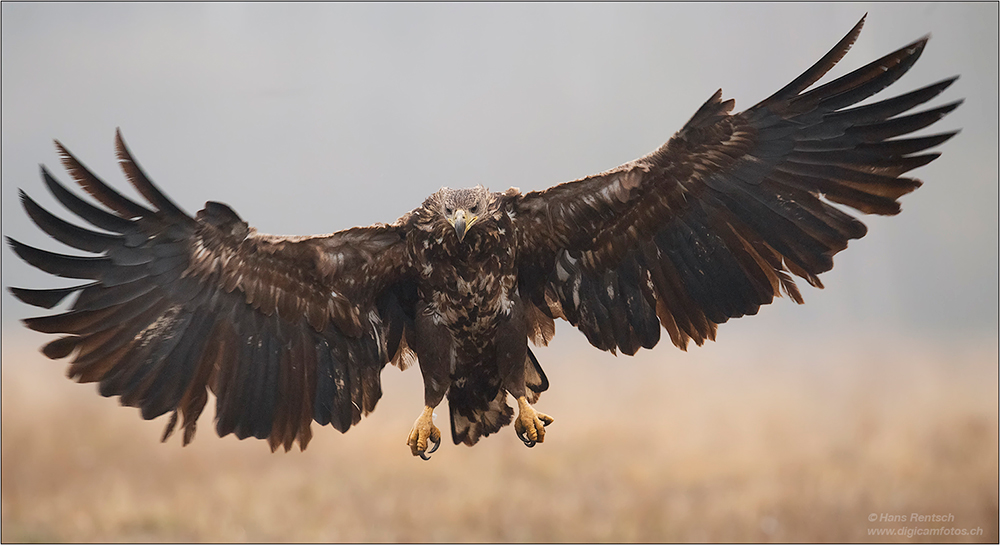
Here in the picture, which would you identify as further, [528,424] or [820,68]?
[528,424]

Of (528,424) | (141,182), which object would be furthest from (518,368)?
(141,182)

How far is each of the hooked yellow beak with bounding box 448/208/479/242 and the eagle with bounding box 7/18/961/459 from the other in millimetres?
32

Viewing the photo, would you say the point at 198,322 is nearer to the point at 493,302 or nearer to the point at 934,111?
the point at 493,302

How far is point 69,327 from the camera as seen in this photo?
430 centimetres

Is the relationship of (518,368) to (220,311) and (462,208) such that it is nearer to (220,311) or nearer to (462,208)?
(462,208)

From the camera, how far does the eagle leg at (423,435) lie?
4.62 m

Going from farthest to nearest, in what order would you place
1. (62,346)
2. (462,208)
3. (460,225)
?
1. (62,346)
2. (462,208)
3. (460,225)

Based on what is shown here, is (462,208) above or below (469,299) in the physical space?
above

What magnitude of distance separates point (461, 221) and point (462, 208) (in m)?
0.14

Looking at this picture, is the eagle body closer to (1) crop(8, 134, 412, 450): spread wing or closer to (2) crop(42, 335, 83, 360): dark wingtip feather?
(1) crop(8, 134, 412, 450): spread wing

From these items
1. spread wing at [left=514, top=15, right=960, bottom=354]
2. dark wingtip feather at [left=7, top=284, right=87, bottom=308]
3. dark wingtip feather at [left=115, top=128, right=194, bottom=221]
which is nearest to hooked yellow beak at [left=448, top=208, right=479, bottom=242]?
spread wing at [left=514, top=15, right=960, bottom=354]

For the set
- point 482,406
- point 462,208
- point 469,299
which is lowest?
point 482,406

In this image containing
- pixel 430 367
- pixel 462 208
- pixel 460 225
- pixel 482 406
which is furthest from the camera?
pixel 482 406

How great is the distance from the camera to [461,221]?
4051mm
